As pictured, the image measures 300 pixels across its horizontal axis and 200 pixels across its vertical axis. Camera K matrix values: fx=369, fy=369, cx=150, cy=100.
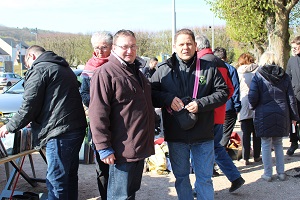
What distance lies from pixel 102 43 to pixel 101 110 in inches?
45.9

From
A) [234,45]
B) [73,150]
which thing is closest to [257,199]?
[73,150]

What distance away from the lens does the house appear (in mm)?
49312

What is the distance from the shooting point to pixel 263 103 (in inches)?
196

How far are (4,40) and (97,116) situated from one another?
90.2m

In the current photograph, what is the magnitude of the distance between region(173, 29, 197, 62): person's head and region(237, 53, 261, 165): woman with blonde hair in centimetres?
282

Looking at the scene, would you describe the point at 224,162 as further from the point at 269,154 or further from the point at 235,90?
the point at 235,90

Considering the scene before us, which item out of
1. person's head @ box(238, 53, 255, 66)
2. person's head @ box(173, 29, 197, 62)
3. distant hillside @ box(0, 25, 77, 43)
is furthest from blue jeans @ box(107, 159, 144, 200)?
distant hillside @ box(0, 25, 77, 43)

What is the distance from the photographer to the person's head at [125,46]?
3010mm

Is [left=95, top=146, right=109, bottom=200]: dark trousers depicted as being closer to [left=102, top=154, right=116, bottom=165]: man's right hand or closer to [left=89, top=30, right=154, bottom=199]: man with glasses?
[left=89, top=30, right=154, bottom=199]: man with glasses

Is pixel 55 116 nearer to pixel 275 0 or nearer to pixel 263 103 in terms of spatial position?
pixel 263 103

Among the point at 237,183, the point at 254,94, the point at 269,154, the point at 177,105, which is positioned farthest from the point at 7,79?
the point at 177,105

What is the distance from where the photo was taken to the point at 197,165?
3562 millimetres

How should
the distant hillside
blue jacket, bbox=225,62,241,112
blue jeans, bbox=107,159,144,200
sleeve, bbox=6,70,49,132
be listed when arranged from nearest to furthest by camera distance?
blue jeans, bbox=107,159,144,200
sleeve, bbox=6,70,49,132
blue jacket, bbox=225,62,241,112
the distant hillside

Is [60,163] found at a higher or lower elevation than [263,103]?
lower
